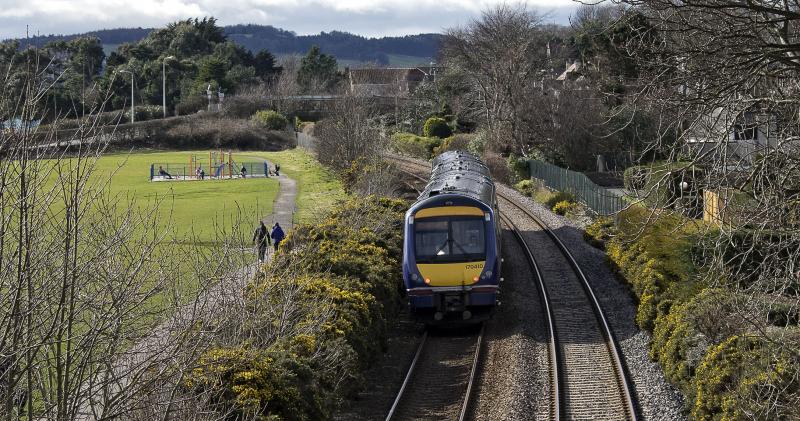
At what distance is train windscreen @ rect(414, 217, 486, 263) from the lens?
1880 cm

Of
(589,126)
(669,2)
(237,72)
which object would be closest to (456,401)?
(669,2)

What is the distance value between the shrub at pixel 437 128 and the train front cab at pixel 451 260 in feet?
153

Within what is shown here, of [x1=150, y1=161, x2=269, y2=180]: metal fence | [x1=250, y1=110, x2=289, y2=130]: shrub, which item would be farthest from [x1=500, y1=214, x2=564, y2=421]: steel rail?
[x1=250, y1=110, x2=289, y2=130]: shrub

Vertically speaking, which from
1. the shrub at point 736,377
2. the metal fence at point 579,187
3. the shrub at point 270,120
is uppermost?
the shrub at point 270,120

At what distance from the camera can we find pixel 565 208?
120ft

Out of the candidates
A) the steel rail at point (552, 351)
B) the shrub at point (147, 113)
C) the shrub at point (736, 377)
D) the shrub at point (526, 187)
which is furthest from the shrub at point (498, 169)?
the shrub at point (147, 113)

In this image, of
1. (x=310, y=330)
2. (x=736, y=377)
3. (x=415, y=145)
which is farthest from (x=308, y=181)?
(x=736, y=377)

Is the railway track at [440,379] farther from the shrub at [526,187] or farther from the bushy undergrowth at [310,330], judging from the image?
the shrub at [526,187]

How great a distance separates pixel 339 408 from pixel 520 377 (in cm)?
339

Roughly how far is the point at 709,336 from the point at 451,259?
5727 mm

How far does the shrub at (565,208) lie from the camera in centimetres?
3619

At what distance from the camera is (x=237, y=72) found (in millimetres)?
102250

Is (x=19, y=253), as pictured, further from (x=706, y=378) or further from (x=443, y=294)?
(x=443, y=294)

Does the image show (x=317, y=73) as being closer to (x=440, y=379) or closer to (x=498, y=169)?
(x=498, y=169)
